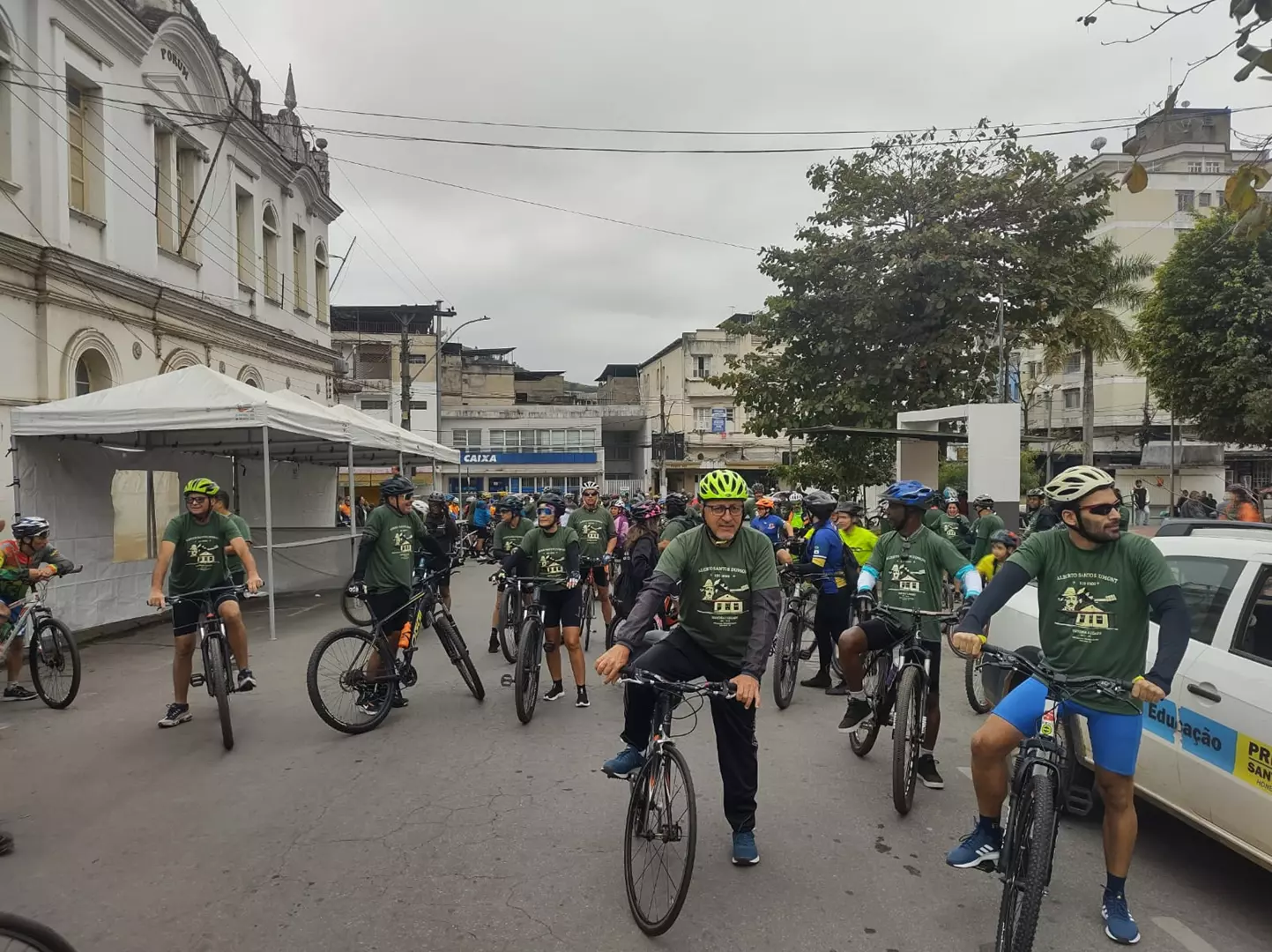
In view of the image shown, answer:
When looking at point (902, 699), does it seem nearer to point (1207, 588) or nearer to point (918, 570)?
point (918, 570)

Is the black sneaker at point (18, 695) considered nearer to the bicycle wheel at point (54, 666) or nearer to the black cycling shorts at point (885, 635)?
the bicycle wheel at point (54, 666)

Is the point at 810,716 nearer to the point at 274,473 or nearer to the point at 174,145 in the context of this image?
the point at 274,473

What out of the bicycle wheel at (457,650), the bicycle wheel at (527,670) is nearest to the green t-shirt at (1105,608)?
the bicycle wheel at (527,670)

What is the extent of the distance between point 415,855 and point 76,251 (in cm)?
1315

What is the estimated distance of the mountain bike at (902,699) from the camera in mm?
4863

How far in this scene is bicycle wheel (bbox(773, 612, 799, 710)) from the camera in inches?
289

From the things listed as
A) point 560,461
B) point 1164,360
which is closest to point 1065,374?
point 1164,360

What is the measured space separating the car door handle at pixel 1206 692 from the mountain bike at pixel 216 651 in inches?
230

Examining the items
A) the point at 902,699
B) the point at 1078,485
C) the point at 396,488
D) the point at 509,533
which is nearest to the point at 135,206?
the point at 509,533

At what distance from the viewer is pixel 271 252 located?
22.4 meters

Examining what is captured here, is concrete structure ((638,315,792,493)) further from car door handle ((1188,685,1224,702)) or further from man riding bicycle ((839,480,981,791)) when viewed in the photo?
car door handle ((1188,685,1224,702))

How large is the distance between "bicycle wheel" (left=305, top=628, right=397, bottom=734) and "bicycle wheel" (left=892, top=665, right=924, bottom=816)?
12.8 feet

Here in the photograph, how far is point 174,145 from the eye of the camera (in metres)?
17.1

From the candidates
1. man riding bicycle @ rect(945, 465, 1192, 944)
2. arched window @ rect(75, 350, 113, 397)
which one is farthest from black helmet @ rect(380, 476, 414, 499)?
arched window @ rect(75, 350, 113, 397)
